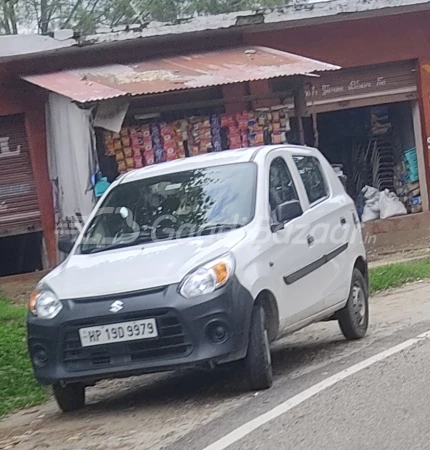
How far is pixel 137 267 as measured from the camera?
6977 millimetres

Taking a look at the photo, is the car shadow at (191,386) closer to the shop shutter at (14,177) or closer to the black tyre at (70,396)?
the black tyre at (70,396)

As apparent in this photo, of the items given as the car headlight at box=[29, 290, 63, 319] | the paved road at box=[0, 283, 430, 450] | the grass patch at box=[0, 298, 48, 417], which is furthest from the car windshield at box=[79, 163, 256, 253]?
the grass patch at box=[0, 298, 48, 417]

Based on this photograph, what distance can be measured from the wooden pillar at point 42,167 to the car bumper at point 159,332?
8.07 m

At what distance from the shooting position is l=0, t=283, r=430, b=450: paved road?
19.1ft

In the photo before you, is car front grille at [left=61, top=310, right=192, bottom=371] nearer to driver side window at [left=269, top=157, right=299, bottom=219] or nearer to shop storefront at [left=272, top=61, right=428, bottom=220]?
driver side window at [left=269, top=157, right=299, bottom=219]

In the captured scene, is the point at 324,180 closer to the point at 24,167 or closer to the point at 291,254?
the point at 291,254

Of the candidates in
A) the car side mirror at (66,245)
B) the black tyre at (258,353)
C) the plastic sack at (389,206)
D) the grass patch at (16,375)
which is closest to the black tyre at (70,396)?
the grass patch at (16,375)

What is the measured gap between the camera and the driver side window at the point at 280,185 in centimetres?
797

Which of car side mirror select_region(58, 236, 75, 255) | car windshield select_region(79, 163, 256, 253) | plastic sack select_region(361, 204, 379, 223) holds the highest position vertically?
car windshield select_region(79, 163, 256, 253)

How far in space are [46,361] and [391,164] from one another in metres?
11.5

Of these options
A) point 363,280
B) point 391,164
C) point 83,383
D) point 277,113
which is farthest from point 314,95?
point 83,383

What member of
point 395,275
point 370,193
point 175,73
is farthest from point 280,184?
point 370,193

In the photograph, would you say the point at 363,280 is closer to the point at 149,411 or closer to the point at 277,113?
the point at 149,411

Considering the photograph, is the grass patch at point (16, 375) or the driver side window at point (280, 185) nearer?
the driver side window at point (280, 185)
